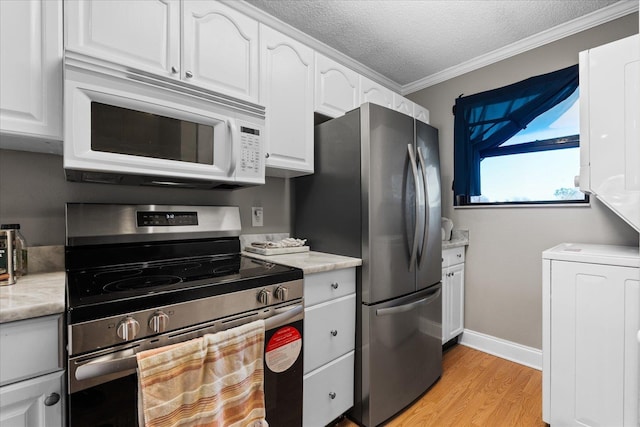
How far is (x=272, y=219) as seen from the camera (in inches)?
83.5

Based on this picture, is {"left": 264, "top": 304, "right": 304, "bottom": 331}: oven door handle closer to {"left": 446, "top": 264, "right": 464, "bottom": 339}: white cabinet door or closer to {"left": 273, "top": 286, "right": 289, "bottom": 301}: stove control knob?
{"left": 273, "top": 286, "right": 289, "bottom": 301}: stove control knob

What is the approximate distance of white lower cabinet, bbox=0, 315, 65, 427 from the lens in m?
0.81

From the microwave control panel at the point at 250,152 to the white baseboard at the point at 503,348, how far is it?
2307 millimetres

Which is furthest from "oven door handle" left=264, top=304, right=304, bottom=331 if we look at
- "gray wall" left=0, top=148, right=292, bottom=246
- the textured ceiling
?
the textured ceiling

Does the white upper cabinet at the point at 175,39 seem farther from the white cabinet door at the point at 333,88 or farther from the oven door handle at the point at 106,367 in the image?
the oven door handle at the point at 106,367

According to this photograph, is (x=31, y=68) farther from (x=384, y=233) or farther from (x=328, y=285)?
(x=384, y=233)

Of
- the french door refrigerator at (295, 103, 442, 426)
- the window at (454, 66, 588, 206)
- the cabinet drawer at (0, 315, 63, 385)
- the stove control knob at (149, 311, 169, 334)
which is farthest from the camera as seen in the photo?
the window at (454, 66, 588, 206)

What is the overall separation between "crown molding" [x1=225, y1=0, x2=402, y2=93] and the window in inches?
31.3

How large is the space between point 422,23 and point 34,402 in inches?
105

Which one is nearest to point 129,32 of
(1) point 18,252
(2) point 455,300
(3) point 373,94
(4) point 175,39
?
(4) point 175,39

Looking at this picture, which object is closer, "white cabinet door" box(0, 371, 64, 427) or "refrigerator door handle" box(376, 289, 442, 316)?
"white cabinet door" box(0, 371, 64, 427)

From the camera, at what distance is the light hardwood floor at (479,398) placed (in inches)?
67.0

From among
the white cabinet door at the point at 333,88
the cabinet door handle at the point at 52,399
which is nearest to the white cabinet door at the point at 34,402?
the cabinet door handle at the point at 52,399

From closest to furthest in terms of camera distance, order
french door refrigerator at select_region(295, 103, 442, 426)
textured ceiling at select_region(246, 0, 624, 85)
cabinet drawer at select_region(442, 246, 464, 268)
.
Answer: french door refrigerator at select_region(295, 103, 442, 426)
textured ceiling at select_region(246, 0, 624, 85)
cabinet drawer at select_region(442, 246, 464, 268)
